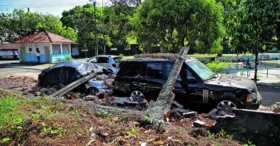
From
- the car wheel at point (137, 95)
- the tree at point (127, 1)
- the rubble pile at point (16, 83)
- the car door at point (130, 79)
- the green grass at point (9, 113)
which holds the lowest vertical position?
the rubble pile at point (16, 83)

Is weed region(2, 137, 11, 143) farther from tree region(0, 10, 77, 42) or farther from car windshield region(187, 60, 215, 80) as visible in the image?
tree region(0, 10, 77, 42)

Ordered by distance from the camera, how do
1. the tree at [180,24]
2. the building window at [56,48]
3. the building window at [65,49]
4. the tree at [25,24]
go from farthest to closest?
the tree at [25,24] → the building window at [65,49] → the building window at [56,48] → the tree at [180,24]

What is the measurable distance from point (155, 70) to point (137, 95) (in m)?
1.08

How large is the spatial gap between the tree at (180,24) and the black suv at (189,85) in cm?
790

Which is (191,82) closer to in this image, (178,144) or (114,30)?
(178,144)

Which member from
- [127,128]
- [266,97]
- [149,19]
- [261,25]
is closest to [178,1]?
[149,19]

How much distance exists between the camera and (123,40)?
4062 centimetres

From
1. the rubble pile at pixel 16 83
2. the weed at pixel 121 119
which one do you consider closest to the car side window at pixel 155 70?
the weed at pixel 121 119

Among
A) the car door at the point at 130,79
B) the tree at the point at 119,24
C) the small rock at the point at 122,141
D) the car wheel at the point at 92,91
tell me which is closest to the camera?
the small rock at the point at 122,141

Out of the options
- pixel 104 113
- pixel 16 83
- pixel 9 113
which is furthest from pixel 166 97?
pixel 16 83

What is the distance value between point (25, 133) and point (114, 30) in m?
34.8

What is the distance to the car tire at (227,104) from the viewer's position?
6.07m

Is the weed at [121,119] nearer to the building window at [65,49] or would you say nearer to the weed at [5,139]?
the weed at [5,139]

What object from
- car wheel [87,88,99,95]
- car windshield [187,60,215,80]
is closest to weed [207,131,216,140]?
car windshield [187,60,215,80]
